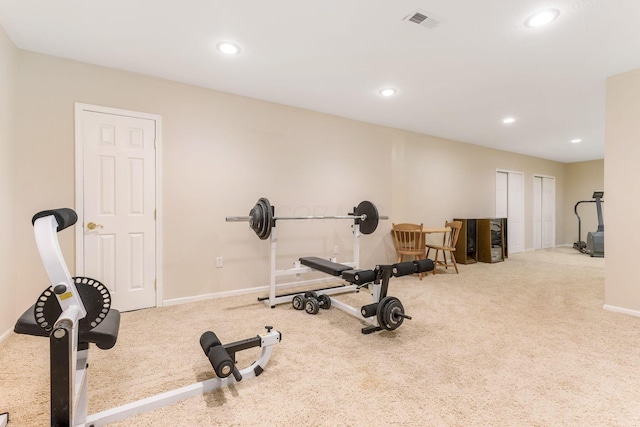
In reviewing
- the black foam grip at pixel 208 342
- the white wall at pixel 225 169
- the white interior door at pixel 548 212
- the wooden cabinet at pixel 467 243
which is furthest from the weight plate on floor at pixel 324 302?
the white interior door at pixel 548 212

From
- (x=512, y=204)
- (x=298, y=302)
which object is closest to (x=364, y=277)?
(x=298, y=302)

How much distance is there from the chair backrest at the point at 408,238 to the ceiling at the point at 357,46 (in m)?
1.74

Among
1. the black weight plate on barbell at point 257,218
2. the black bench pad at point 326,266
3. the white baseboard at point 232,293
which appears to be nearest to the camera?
the black bench pad at point 326,266

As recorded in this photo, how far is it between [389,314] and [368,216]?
1.45 meters

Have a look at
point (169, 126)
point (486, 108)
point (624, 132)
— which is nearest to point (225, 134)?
point (169, 126)

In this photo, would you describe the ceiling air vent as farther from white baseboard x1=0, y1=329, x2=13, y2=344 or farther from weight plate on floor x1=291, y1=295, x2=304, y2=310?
white baseboard x1=0, y1=329, x2=13, y2=344

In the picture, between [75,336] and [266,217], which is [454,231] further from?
[75,336]

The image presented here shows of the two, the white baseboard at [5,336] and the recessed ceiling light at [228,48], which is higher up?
the recessed ceiling light at [228,48]

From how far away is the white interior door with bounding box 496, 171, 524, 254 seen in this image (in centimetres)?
682

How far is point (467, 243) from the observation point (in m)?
5.77

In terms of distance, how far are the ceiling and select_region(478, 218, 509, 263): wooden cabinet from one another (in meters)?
2.46

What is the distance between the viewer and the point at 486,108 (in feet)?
13.4

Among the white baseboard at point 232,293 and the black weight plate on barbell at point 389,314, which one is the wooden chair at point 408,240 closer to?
the white baseboard at point 232,293

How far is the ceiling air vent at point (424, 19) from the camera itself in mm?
2127
